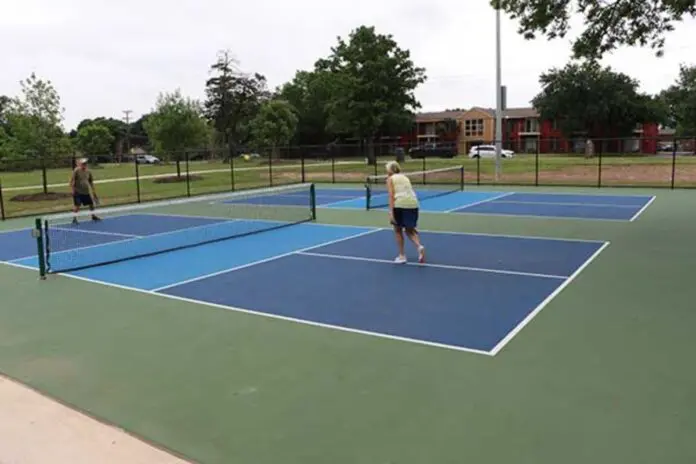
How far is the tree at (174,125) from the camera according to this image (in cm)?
3378

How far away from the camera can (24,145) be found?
24.8 metres

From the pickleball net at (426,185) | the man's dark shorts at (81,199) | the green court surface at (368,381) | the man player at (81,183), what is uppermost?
the man player at (81,183)

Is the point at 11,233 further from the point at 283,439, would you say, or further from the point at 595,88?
the point at 595,88

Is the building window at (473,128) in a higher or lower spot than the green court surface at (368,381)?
higher

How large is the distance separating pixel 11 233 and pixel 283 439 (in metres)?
13.8

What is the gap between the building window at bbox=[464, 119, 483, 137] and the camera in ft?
281

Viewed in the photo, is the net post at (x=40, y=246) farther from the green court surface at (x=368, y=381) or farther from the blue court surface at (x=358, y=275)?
the green court surface at (x=368, y=381)

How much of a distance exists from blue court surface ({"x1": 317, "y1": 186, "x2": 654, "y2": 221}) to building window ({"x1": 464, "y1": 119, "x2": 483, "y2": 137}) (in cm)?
6452

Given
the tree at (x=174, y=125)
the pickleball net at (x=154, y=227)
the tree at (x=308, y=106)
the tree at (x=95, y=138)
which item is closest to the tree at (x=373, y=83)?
the tree at (x=174, y=125)

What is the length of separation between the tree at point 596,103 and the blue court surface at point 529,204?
50.3 metres

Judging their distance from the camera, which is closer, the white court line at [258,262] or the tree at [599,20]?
the white court line at [258,262]

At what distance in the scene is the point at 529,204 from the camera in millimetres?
19344

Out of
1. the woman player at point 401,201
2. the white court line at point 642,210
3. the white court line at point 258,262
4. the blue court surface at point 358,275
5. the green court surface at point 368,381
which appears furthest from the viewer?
the white court line at point 642,210

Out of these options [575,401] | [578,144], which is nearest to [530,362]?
[575,401]
